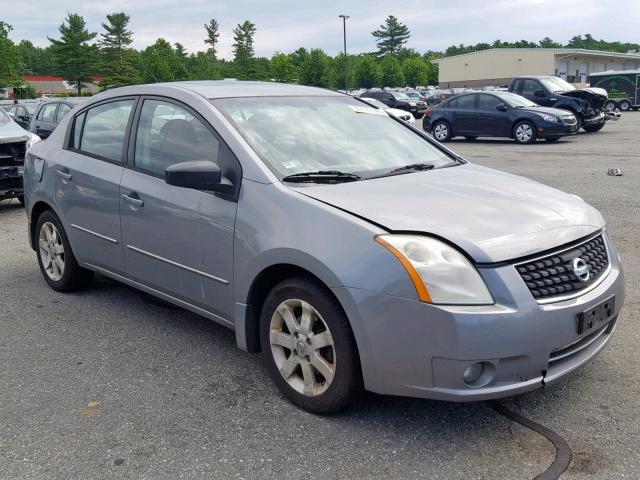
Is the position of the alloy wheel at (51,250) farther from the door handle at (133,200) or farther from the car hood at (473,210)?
the car hood at (473,210)

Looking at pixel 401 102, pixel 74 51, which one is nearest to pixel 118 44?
pixel 74 51

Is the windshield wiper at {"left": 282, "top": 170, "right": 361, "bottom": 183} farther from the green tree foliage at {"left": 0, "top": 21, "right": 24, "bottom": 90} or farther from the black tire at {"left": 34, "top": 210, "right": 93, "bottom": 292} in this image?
the green tree foliage at {"left": 0, "top": 21, "right": 24, "bottom": 90}

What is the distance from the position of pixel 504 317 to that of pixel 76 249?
11.2 ft

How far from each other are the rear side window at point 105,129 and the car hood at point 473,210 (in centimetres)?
173

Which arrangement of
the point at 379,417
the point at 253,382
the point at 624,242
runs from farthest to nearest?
the point at 624,242 → the point at 253,382 → the point at 379,417

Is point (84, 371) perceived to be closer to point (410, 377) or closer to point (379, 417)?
point (379, 417)

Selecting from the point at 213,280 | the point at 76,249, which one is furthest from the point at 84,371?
the point at 76,249

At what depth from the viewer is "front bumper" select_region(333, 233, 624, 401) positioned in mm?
2842

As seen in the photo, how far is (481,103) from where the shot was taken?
64.4 feet

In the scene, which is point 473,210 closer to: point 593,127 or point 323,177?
point 323,177

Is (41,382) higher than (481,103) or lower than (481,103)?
lower

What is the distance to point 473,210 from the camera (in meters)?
3.31

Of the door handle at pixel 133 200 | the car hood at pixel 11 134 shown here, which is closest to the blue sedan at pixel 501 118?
the car hood at pixel 11 134

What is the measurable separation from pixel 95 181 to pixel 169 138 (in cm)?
79
